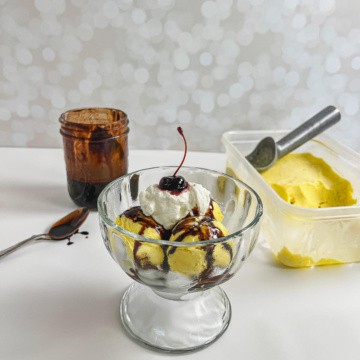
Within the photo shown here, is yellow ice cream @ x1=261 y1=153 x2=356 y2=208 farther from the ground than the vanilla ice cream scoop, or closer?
closer

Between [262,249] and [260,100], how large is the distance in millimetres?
456

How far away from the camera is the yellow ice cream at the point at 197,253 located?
1.62ft

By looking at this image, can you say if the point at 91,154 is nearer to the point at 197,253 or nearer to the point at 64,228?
the point at 64,228

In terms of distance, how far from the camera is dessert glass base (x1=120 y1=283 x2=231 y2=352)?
1.76ft

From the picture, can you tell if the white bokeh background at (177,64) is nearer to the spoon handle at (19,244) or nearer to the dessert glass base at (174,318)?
the spoon handle at (19,244)

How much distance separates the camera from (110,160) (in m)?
0.83

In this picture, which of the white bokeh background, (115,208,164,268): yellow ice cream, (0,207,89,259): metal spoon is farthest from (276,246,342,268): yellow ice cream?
the white bokeh background

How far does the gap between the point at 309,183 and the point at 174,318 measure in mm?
358

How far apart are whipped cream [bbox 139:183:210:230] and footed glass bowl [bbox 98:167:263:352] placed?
0.19 ft

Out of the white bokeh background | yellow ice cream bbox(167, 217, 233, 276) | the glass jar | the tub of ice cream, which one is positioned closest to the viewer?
yellow ice cream bbox(167, 217, 233, 276)

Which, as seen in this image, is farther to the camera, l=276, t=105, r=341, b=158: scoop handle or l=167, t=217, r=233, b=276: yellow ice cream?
l=276, t=105, r=341, b=158: scoop handle

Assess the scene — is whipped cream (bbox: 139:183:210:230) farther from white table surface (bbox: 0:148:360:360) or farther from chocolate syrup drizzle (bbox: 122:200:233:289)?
white table surface (bbox: 0:148:360:360)

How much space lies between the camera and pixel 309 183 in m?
0.78

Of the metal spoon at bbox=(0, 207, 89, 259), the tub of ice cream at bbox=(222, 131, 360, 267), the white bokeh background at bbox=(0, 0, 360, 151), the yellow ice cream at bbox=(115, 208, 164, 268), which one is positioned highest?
the white bokeh background at bbox=(0, 0, 360, 151)
